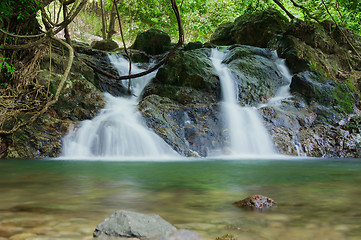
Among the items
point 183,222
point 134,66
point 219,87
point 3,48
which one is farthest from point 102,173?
point 134,66

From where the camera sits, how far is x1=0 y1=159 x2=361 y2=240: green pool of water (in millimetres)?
1875

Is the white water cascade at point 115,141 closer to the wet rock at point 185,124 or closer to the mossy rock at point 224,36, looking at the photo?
the wet rock at point 185,124

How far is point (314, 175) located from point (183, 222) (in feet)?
10.0

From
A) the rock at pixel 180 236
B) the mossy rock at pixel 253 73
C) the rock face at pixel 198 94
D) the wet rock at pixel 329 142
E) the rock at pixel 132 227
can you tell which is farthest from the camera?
the mossy rock at pixel 253 73

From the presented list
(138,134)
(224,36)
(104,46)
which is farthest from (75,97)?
(224,36)

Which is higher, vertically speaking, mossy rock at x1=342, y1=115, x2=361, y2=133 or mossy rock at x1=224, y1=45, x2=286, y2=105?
mossy rock at x1=224, y1=45, x2=286, y2=105

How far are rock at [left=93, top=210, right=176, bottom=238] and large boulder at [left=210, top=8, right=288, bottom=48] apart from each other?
12.7 m

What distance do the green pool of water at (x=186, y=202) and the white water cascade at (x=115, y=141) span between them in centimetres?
253

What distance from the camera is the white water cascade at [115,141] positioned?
23.1 feet

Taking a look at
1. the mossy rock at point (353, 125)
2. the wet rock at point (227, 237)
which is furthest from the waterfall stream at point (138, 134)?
the wet rock at point (227, 237)

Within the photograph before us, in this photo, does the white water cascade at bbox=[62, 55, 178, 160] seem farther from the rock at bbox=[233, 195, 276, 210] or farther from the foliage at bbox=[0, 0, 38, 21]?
the rock at bbox=[233, 195, 276, 210]

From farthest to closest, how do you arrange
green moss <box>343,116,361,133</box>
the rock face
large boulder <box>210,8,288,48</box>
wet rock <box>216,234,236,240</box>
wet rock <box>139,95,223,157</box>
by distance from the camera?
large boulder <box>210,8,288,48</box>, green moss <box>343,116,361,133</box>, the rock face, wet rock <box>139,95,223,157</box>, wet rock <box>216,234,236,240</box>

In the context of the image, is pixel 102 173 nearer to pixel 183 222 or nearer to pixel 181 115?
pixel 183 222

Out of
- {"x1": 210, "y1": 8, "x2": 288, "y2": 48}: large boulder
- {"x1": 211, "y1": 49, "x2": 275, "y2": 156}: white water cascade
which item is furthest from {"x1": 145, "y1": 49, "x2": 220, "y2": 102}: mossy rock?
{"x1": 210, "y1": 8, "x2": 288, "y2": 48}: large boulder
